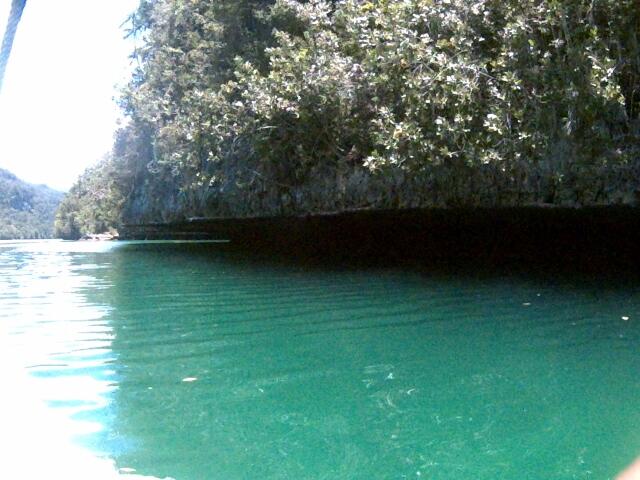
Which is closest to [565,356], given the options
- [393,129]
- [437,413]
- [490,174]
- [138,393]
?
[437,413]

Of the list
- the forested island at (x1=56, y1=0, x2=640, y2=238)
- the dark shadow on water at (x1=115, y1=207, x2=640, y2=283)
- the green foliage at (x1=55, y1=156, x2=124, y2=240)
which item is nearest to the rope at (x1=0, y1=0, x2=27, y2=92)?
the forested island at (x1=56, y1=0, x2=640, y2=238)

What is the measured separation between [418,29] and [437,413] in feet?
27.2

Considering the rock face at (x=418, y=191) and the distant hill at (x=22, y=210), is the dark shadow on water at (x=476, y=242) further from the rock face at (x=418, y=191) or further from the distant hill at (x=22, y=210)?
the distant hill at (x=22, y=210)

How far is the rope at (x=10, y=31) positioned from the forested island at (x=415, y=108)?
22.5ft

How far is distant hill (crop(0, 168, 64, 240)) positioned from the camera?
9464cm

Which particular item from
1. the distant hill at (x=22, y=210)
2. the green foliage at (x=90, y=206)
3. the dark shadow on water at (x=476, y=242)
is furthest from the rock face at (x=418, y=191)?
the distant hill at (x=22, y=210)

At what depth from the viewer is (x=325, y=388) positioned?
12.2 feet

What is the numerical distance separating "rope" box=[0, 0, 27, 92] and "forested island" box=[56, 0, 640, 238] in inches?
270

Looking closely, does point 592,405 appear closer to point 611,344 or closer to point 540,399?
point 540,399

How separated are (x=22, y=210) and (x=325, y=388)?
127355mm

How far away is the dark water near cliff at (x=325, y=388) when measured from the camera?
2.71 meters

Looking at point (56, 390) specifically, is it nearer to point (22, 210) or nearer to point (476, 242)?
point (476, 242)

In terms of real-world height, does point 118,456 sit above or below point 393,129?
below

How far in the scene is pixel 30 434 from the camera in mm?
3016
